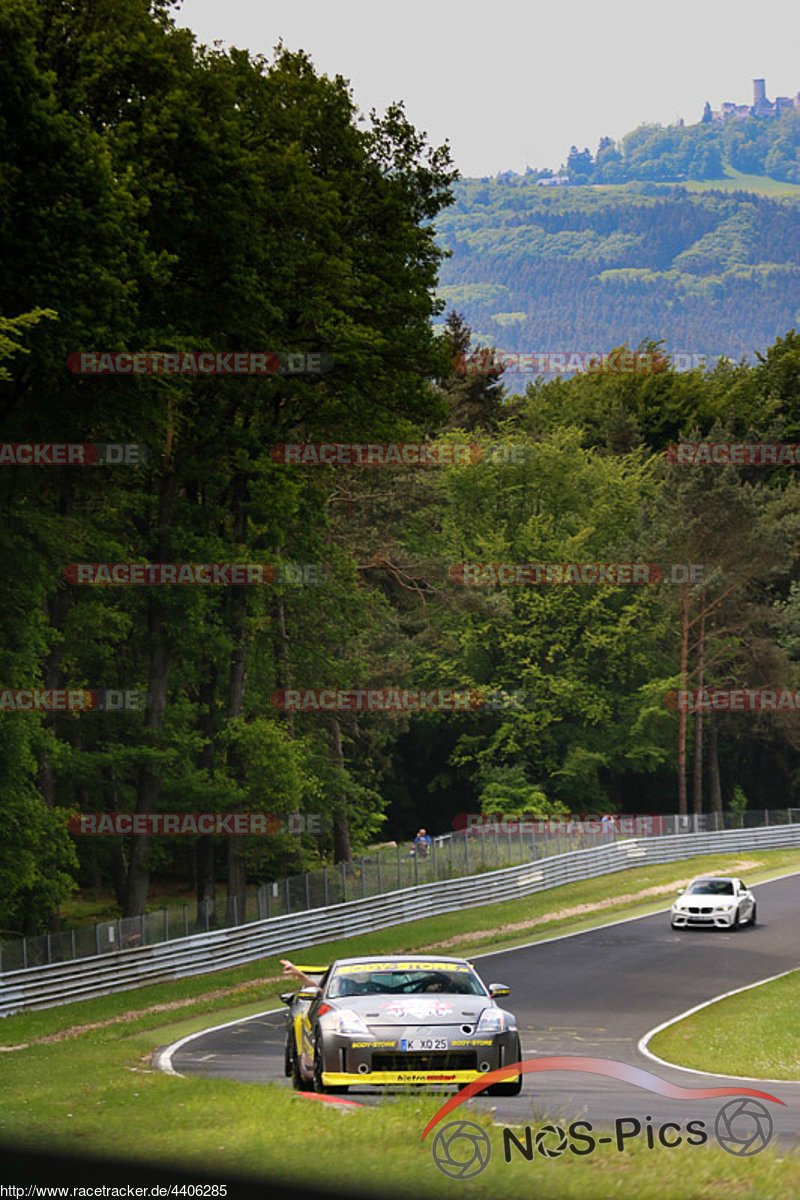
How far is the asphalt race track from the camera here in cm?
1276

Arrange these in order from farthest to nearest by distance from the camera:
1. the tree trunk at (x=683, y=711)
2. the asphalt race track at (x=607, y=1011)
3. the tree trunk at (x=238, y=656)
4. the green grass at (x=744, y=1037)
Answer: the tree trunk at (x=683, y=711) → the tree trunk at (x=238, y=656) → the green grass at (x=744, y=1037) → the asphalt race track at (x=607, y=1011)

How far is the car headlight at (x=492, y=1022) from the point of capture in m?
12.2

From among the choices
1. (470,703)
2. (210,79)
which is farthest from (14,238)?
(470,703)

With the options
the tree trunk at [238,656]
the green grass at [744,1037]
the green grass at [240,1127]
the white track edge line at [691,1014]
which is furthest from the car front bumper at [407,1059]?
the tree trunk at [238,656]

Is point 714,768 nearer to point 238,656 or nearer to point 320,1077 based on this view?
point 238,656

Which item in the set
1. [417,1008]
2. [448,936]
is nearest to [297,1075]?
[417,1008]

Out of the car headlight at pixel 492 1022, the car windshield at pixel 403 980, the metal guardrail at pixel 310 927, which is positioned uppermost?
the car windshield at pixel 403 980

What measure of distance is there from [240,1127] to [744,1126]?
16.3ft

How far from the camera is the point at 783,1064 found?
18000 mm

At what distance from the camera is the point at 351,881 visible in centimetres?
3822

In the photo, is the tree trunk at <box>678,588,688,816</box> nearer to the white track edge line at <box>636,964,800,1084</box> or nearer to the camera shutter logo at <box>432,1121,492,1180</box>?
the white track edge line at <box>636,964,800,1084</box>

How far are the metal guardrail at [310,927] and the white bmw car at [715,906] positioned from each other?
24.4 feet

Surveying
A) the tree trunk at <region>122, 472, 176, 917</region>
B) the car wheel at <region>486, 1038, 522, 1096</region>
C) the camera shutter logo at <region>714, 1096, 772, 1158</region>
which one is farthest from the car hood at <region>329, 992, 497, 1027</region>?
the tree trunk at <region>122, 472, 176, 917</region>

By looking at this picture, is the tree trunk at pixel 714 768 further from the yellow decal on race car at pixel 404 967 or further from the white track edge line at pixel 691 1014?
the yellow decal on race car at pixel 404 967
